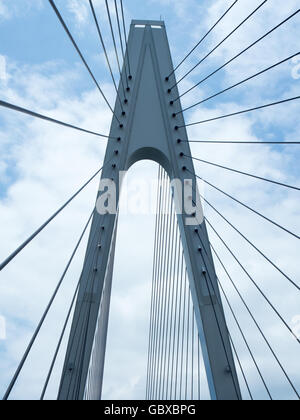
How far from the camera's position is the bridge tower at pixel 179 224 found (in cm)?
594

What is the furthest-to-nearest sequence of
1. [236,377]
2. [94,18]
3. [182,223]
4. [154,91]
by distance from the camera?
1. [154,91]
2. [182,223]
3. [236,377]
4. [94,18]

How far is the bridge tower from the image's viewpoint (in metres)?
5.94

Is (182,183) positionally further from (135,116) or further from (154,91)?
(154,91)

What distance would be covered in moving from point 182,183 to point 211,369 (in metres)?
3.09

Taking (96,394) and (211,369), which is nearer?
(211,369)

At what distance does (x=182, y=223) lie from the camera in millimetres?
7145

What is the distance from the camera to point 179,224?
7.29 metres

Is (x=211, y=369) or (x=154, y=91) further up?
(x=154, y=91)

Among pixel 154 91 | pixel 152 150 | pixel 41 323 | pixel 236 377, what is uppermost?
pixel 154 91
